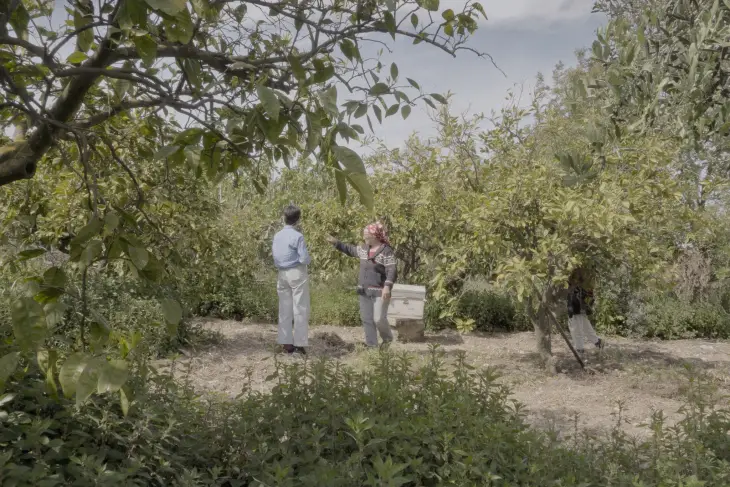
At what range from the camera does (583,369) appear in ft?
24.0

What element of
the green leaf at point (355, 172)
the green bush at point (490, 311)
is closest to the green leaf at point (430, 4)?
the green leaf at point (355, 172)

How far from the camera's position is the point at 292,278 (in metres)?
7.31

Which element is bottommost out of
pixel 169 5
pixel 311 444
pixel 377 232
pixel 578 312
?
pixel 311 444

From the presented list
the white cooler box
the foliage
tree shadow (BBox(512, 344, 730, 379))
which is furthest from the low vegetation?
the foliage

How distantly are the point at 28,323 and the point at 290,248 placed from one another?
19.8 ft

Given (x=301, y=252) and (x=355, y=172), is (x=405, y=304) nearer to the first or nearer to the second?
(x=301, y=252)

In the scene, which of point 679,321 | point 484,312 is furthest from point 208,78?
point 679,321

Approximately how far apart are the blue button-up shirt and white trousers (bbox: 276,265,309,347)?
Answer: 0.09 meters

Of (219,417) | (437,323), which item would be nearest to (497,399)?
(219,417)

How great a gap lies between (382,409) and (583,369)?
16.0 ft

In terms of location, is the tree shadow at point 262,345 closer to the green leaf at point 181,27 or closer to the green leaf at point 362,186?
the green leaf at point 181,27

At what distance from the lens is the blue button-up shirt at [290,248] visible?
7.21m

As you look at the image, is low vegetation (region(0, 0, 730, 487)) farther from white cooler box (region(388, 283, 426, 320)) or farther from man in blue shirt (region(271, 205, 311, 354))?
white cooler box (region(388, 283, 426, 320))

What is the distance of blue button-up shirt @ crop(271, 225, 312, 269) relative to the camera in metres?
7.21
